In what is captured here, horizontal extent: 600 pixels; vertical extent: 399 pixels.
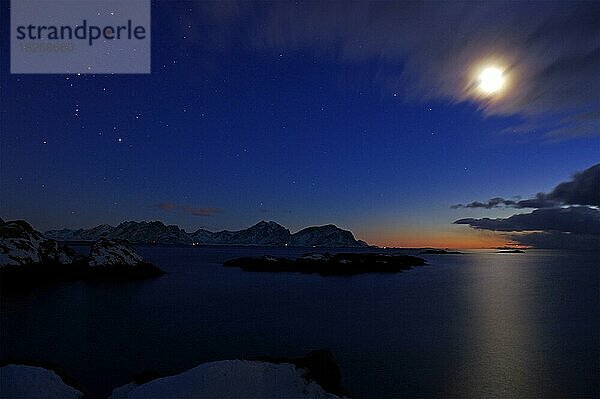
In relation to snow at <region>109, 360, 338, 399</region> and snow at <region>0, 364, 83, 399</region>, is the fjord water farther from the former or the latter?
snow at <region>109, 360, 338, 399</region>

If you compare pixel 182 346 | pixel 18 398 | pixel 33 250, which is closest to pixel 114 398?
pixel 18 398

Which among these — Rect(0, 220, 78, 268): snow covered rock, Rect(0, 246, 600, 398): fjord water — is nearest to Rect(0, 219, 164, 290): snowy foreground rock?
Rect(0, 220, 78, 268): snow covered rock

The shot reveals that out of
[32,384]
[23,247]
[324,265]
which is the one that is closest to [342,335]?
[32,384]

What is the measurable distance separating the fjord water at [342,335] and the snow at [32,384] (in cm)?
510

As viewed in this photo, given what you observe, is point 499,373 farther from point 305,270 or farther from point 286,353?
point 305,270

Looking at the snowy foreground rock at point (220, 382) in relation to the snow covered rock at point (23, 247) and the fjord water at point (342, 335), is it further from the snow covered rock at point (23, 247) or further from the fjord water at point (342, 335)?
the snow covered rock at point (23, 247)

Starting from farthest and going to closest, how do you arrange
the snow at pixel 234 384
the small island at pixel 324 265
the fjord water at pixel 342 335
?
the small island at pixel 324 265 < the fjord water at pixel 342 335 < the snow at pixel 234 384

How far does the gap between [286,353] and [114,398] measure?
39.1 feet

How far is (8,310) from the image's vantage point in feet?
108

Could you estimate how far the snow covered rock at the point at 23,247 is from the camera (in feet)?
165

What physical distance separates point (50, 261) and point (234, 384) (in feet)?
204

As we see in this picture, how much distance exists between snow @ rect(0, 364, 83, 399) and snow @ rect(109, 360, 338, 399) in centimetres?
176

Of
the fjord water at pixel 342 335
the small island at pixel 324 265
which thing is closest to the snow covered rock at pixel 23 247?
the fjord water at pixel 342 335

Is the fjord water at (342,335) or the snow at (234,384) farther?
the fjord water at (342,335)
